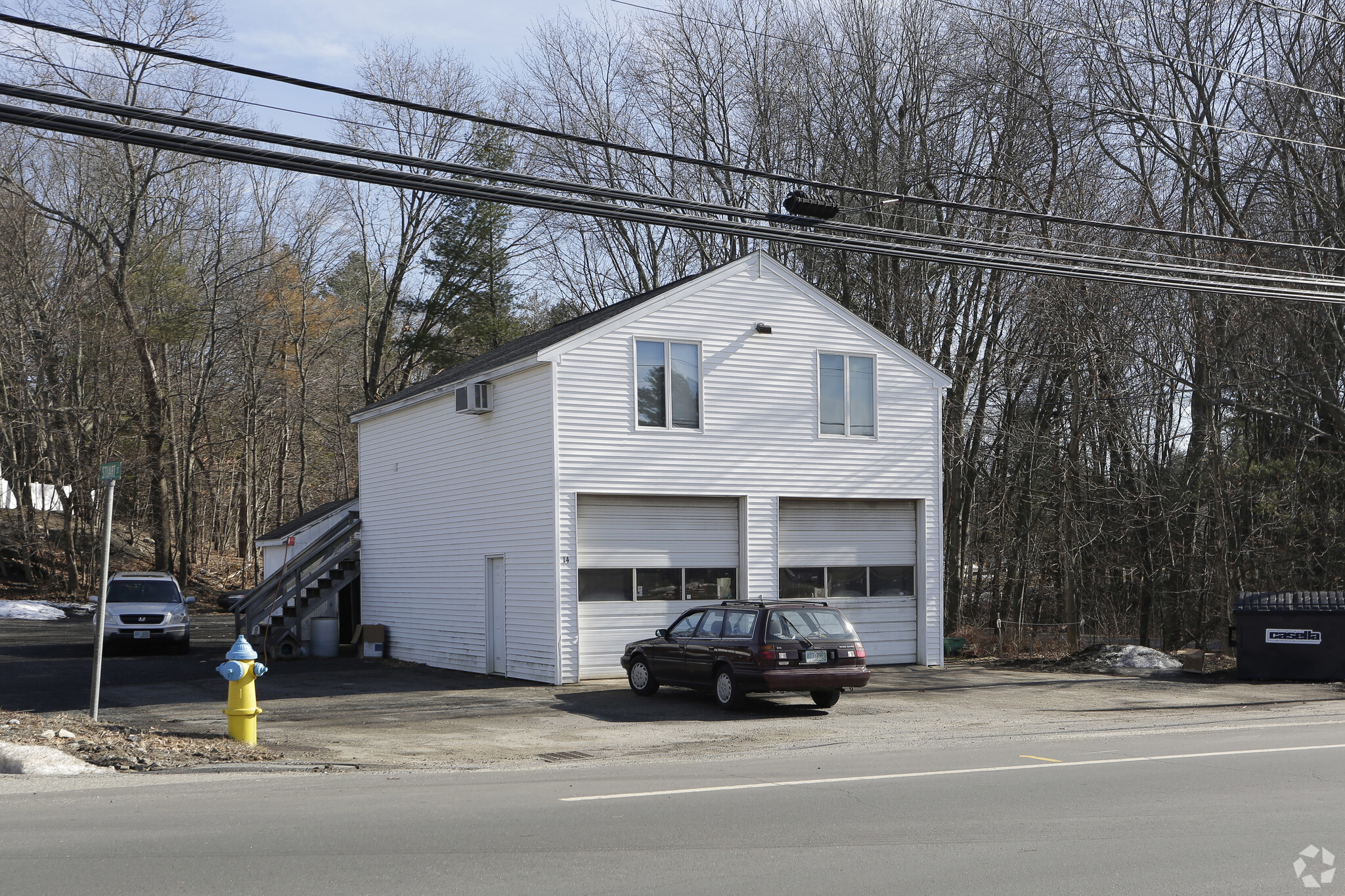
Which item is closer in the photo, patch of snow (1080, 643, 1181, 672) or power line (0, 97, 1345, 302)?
power line (0, 97, 1345, 302)

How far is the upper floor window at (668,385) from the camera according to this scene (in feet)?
71.9

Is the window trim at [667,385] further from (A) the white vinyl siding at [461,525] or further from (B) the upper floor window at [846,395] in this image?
(B) the upper floor window at [846,395]

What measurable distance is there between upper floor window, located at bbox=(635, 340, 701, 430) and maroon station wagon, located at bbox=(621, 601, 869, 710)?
504 cm

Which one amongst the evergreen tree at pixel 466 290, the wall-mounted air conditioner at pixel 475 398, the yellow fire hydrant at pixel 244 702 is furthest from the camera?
the evergreen tree at pixel 466 290

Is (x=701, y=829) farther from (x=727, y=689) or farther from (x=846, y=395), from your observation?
(x=846, y=395)

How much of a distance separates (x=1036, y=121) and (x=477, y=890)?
102 feet

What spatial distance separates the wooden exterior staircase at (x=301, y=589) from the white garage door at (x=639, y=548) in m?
8.18

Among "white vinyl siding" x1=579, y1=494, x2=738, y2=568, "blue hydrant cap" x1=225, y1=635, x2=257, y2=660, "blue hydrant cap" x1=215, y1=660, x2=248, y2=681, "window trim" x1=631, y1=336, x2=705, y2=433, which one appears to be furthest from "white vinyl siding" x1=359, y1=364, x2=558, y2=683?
"blue hydrant cap" x1=215, y1=660, x2=248, y2=681

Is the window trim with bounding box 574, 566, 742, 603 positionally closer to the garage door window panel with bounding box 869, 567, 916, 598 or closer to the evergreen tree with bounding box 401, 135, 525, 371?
the garage door window panel with bounding box 869, 567, 916, 598

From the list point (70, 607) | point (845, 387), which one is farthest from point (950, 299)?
point (70, 607)

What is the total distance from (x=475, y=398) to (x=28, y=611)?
874 inches

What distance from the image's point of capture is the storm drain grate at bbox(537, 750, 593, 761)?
13.1 metres

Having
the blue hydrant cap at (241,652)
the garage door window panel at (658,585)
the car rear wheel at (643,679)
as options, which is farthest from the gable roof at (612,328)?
the blue hydrant cap at (241,652)

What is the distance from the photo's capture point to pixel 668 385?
22.0 metres
